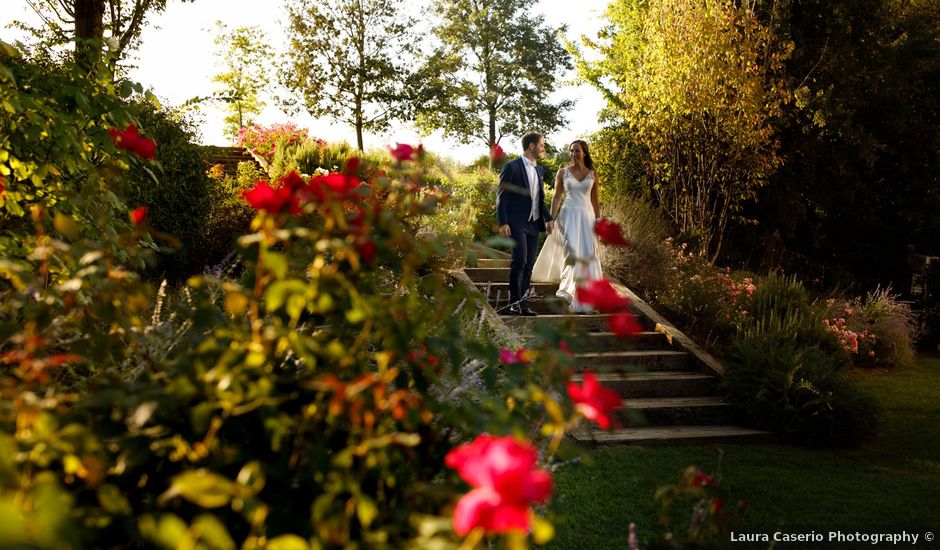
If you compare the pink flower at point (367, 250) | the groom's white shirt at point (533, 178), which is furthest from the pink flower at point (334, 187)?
the groom's white shirt at point (533, 178)

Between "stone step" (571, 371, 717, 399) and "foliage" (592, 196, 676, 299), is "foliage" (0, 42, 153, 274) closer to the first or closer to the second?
"stone step" (571, 371, 717, 399)

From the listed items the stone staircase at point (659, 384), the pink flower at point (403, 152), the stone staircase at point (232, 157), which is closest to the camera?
the pink flower at point (403, 152)

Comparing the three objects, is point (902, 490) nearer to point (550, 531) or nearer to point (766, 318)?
point (766, 318)

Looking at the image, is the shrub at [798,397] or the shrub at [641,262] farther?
the shrub at [641,262]

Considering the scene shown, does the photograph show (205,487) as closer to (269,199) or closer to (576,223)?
(269,199)

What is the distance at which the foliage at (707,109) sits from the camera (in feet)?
39.9

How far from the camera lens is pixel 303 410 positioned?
169 centimetres

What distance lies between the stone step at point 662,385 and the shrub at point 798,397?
41 centimetres

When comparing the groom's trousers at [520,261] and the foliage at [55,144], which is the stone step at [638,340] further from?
the foliage at [55,144]

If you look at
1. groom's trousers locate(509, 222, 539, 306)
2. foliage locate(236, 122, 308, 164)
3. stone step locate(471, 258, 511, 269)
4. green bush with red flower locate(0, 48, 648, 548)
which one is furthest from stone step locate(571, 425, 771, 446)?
foliage locate(236, 122, 308, 164)

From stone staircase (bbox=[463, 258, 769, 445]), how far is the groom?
0.44 m

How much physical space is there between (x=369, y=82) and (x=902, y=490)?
2448 cm

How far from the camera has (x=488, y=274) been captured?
10312 mm

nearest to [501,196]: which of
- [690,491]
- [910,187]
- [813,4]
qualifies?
[690,491]
